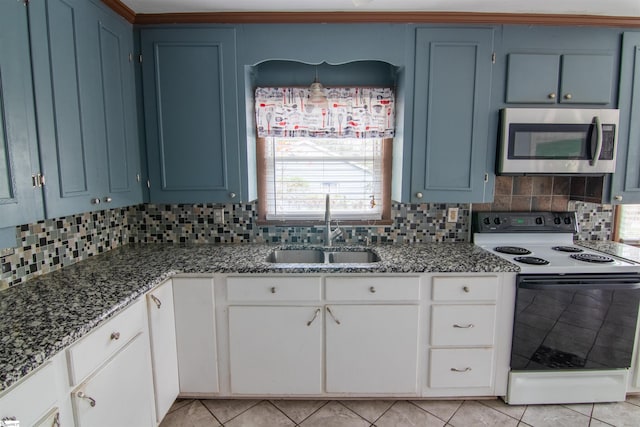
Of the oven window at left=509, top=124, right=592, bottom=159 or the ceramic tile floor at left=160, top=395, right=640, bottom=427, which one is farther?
the oven window at left=509, top=124, right=592, bottom=159

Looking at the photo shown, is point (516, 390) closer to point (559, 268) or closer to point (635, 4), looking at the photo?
point (559, 268)

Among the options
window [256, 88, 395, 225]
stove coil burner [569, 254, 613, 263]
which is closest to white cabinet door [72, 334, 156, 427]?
window [256, 88, 395, 225]

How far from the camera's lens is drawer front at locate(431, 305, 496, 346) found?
5.88 feet

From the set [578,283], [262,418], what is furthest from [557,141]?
[262,418]

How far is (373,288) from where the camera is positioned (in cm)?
176

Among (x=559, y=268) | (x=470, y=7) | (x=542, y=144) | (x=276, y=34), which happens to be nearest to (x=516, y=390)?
(x=559, y=268)

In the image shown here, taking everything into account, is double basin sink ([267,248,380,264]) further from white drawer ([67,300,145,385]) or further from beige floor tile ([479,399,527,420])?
beige floor tile ([479,399,527,420])

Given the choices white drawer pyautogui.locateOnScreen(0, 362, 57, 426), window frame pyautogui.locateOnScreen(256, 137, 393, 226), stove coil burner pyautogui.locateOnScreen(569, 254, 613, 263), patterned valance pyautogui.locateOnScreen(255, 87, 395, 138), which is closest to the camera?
white drawer pyautogui.locateOnScreen(0, 362, 57, 426)

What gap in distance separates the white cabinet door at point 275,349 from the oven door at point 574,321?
1153 mm

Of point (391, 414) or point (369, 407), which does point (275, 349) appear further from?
point (391, 414)

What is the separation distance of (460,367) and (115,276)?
1926 mm

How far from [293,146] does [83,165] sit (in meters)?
1.27

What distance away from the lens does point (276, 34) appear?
1938mm

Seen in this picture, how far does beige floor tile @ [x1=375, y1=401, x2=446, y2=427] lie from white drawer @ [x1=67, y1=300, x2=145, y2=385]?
1.36 metres
